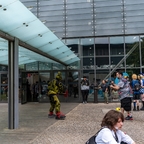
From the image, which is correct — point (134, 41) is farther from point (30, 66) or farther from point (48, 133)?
point (48, 133)

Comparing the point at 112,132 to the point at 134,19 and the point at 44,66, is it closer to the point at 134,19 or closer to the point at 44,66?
the point at 44,66

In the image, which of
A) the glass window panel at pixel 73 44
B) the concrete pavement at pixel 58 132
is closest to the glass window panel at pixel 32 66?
the glass window panel at pixel 73 44

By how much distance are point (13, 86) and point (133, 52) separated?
36.2ft

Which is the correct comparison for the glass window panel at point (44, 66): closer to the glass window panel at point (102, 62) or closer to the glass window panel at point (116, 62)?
the glass window panel at point (102, 62)

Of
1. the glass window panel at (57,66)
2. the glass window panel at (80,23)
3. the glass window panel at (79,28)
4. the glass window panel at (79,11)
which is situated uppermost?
the glass window panel at (79,11)

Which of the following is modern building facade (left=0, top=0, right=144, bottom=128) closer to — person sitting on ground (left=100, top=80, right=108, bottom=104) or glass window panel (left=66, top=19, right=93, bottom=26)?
glass window panel (left=66, top=19, right=93, bottom=26)

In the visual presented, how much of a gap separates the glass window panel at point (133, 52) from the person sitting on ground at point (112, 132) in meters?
13.7

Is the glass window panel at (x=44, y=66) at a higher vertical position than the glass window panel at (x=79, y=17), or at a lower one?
lower

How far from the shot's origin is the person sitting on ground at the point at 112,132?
2557 millimetres

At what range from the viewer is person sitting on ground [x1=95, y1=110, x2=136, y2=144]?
8.39 feet

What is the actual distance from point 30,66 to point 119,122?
14457mm

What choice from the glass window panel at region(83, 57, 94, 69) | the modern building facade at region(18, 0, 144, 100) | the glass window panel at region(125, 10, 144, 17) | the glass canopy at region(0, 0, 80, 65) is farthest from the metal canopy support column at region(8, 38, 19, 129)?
the glass window panel at region(125, 10, 144, 17)

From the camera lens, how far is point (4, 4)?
474cm

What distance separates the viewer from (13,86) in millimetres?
7148
